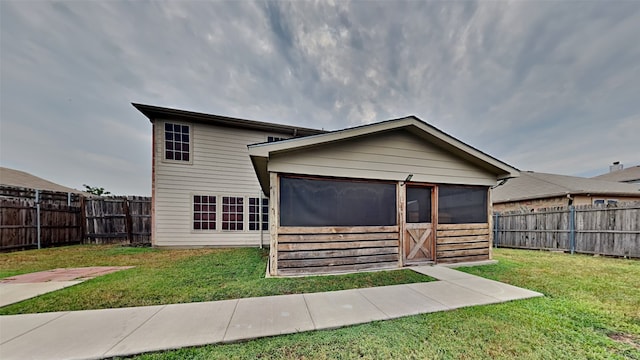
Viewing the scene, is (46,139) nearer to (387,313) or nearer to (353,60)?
(353,60)

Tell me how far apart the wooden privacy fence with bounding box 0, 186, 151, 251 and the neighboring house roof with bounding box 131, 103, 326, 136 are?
424 cm

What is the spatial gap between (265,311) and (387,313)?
67.2 inches

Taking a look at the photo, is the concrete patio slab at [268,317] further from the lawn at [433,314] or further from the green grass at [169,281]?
the green grass at [169,281]

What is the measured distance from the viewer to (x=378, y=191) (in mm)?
5672

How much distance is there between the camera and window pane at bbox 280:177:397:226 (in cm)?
503

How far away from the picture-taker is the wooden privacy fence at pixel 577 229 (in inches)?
279

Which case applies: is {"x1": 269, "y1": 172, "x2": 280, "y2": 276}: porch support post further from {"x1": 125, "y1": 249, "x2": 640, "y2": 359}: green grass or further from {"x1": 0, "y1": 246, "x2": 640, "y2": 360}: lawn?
{"x1": 125, "y1": 249, "x2": 640, "y2": 359}: green grass

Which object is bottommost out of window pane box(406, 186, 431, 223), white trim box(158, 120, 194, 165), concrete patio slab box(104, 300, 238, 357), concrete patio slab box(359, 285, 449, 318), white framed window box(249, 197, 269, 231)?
concrete patio slab box(359, 285, 449, 318)

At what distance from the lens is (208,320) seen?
286cm

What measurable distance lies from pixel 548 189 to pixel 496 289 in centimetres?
1308

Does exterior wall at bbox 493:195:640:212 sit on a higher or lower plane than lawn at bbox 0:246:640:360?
higher

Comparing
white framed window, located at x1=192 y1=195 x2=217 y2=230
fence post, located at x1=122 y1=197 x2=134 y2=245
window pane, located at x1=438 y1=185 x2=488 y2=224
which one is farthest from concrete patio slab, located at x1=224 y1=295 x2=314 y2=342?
fence post, located at x1=122 y1=197 x2=134 y2=245

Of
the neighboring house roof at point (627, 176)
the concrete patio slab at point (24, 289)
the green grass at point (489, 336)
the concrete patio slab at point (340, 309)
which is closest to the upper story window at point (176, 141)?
the concrete patio slab at point (24, 289)

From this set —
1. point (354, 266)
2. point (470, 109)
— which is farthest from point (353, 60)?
point (354, 266)
